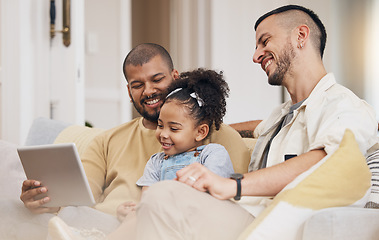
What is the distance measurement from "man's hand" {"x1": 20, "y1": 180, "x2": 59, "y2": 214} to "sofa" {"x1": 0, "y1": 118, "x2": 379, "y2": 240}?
2 centimetres

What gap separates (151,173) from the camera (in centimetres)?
142

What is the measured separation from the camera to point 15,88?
279cm

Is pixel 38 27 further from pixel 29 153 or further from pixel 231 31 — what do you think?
pixel 29 153

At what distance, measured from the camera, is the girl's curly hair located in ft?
4.69

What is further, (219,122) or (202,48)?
(202,48)

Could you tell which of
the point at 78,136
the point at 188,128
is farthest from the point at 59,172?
the point at 78,136

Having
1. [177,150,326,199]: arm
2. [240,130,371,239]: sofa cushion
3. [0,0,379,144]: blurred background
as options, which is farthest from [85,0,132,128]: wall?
[240,130,371,239]: sofa cushion

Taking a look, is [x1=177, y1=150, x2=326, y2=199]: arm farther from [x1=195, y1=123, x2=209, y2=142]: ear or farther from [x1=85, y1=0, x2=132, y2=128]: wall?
[x1=85, y1=0, x2=132, y2=128]: wall

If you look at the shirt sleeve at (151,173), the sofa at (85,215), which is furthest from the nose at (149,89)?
the sofa at (85,215)

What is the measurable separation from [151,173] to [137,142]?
216 millimetres

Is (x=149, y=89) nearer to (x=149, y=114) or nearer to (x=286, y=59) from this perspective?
(x=149, y=114)

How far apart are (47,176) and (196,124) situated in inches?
16.4

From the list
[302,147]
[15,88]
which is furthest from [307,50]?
[15,88]

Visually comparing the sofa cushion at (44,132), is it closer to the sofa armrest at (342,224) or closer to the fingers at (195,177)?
the fingers at (195,177)
